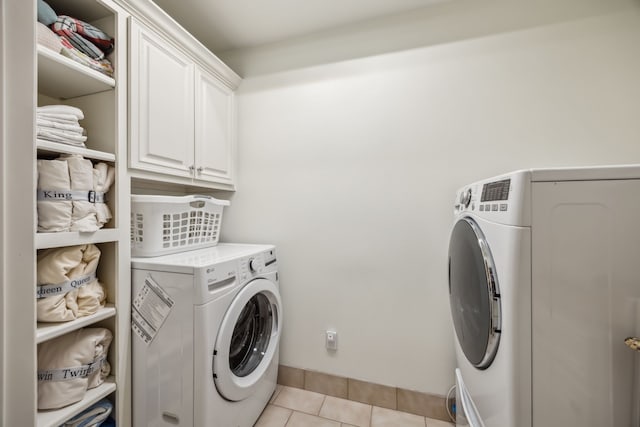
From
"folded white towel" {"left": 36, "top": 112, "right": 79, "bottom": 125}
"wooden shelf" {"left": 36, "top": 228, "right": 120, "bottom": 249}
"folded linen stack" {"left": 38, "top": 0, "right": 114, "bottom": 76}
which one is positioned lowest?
"wooden shelf" {"left": 36, "top": 228, "right": 120, "bottom": 249}

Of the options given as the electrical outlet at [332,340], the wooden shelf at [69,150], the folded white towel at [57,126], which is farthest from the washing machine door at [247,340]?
the folded white towel at [57,126]

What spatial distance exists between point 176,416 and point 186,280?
58cm

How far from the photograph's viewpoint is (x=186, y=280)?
103 cm

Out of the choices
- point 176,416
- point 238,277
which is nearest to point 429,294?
A: point 238,277

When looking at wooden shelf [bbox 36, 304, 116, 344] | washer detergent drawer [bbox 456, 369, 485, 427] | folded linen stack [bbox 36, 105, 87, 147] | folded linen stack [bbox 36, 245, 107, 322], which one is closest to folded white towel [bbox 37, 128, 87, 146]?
folded linen stack [bbox 36, 105, 87, 147]

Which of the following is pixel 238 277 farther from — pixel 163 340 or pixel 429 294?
pixel 429 294

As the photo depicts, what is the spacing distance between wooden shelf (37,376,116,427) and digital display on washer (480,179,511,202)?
1.64 m

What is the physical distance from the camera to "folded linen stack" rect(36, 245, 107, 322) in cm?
89

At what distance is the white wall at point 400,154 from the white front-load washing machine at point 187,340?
1.90 ft

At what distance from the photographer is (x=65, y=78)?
102cm

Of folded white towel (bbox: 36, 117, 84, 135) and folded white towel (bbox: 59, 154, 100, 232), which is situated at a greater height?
folded white towel (bbox: 36, 117, 84, 135)

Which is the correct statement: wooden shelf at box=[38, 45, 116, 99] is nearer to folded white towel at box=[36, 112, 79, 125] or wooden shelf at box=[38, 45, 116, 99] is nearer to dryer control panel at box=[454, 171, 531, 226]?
folded white towel at box=[36, 112, 79, 125]

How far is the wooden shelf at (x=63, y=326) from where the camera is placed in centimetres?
85

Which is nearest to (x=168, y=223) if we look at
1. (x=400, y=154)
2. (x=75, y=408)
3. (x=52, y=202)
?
(x=52, y=202)
